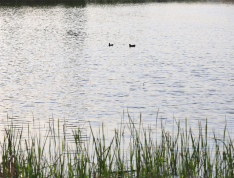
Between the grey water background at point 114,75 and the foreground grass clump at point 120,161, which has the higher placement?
the foreground grass clump at point 120,161

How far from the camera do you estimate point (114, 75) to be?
22406 mm

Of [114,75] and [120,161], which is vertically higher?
[120,161]

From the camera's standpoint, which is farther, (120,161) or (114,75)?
(114,75)

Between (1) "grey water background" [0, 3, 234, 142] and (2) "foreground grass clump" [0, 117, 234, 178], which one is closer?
(2) "foreground grass clump" [0, 117, 234, 178]

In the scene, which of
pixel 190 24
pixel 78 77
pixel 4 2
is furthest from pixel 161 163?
pixel 4 2

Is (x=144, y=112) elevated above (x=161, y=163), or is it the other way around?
(x=161, y=163)

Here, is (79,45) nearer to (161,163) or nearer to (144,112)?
(144,112)

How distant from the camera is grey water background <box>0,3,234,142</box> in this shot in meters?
14.7

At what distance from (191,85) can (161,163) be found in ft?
44.2

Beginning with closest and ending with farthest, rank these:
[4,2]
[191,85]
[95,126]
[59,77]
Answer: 1. [95,126]
2. [191,85]
3. [59,77]
4. [4,2]

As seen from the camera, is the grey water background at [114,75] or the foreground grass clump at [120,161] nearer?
the foreground grass clump at [120,161]

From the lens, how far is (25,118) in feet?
45.5

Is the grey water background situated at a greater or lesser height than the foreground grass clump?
lesser

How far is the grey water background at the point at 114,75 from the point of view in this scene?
48.1 feet
